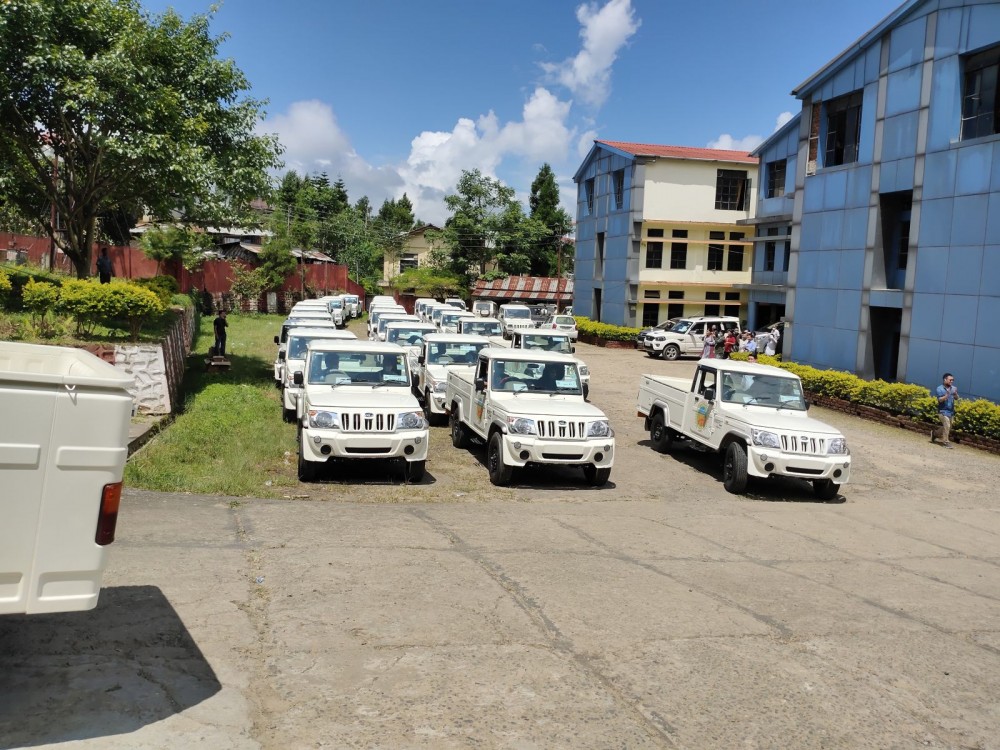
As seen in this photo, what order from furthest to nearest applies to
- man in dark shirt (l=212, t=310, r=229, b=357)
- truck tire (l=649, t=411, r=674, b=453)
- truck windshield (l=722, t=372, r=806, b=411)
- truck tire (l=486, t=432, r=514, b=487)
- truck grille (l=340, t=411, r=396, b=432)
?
man in dark shirt (l=212, t=310, r=229, b=357), truck tire (l=649, t=411, r=674, b=453), truck windshield (l=722, t=372, r=806, b=411), truck tire (l=486, t=432, r=514, b=487), truck grille (l=340, t=411, r=396, b=432)

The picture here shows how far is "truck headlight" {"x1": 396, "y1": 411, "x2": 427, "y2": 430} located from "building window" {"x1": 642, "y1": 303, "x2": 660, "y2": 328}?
104ft

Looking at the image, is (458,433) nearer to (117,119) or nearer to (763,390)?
(763,390)

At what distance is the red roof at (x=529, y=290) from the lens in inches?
2331

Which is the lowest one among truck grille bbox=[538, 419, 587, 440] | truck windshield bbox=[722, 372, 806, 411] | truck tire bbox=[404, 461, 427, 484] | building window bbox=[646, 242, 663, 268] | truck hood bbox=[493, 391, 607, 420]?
truck tire bbox=[404, 461, 427, 484]

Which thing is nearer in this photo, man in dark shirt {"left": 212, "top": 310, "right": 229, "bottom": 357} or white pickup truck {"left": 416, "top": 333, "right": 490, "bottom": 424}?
white pickup truck {"left": 416, "top": 333, "right": 490, "bottom": 424}

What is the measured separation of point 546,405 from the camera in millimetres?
12852

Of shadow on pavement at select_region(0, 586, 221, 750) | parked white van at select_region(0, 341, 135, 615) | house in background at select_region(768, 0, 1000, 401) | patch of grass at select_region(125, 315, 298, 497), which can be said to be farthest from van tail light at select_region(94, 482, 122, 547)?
house in background at select_region(768, 0, 1000, 401)

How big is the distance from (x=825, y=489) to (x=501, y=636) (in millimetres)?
8691

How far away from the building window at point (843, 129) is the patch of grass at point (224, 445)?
17235mm

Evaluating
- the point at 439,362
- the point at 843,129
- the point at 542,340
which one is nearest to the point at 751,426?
the point at 439,362

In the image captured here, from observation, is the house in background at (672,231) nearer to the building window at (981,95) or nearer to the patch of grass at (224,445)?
the building window at (981,95)

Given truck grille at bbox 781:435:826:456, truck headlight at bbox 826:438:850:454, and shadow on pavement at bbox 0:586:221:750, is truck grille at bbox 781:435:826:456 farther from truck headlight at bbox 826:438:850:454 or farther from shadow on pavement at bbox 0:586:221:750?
shadow on pavement at bbox 0:586:221:750

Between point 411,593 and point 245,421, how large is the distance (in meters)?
9.74

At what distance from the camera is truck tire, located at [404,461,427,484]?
1225 cm
